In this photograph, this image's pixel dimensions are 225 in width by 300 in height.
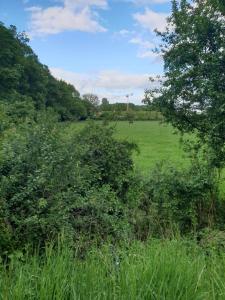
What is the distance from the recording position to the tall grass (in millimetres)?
3770

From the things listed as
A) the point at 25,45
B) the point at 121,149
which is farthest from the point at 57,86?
the point at 121,149

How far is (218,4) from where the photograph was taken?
31.9ft

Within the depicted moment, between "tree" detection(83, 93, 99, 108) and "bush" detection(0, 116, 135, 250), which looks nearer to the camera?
"bush" detection(0, 116, 135, 250)

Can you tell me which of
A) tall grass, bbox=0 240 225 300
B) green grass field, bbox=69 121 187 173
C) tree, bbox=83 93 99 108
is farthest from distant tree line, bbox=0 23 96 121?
tall grass, bbox=0 240 225 300

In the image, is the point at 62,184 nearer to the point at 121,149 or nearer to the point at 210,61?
the point at 121,149

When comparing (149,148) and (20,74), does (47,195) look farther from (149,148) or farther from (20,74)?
(20,74)

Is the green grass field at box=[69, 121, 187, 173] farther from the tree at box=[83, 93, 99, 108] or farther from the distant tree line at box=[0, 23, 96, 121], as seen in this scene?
the distant tree line at box=[0, 23, 96, 121]

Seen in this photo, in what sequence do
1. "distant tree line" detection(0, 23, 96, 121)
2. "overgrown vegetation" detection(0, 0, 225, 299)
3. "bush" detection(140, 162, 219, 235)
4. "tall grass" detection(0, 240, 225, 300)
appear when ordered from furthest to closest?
"distant tree line" detection(0, 23, 96, 121)
"bush" detection(140, 162, 219, 235)
"overgrown vegetation" detection(0, 0, 225, 299)
"tall grass" detection(0, 240, 225, 300)

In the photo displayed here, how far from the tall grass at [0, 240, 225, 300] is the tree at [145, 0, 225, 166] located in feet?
18.6

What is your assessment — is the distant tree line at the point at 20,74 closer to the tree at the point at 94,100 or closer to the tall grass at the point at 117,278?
the tree at the point at 94,100

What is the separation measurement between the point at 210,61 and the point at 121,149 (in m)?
3.02

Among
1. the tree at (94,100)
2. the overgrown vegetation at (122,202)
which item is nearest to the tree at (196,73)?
the overgrown vegetation at (122,202)

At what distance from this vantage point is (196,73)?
10.1 m

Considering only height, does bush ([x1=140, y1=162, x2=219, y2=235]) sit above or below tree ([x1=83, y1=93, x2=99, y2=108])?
below
